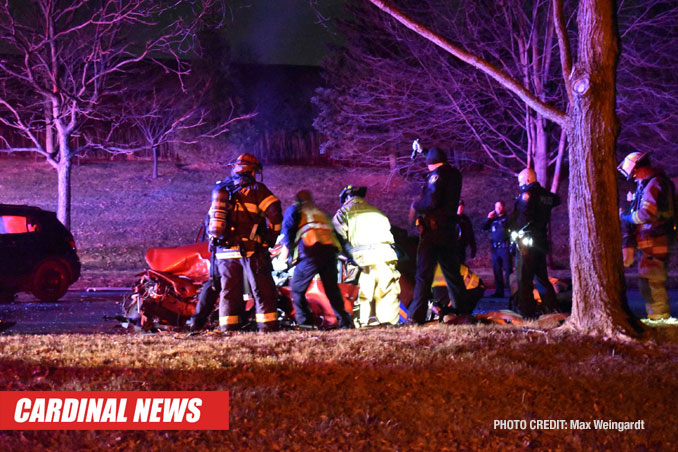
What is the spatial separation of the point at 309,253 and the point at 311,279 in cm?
28

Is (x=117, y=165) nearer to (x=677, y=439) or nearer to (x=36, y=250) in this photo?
(x=36, y=250)

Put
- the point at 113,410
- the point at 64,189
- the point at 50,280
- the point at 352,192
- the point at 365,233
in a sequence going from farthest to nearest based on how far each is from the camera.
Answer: the point at 64,189
the point at 50,280
the point at 352,192
the point at 365,233
the point at 113,410

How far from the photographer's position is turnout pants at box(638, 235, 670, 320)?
7094 mm

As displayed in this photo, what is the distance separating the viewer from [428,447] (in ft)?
12.5

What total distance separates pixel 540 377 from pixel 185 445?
98.2 inches

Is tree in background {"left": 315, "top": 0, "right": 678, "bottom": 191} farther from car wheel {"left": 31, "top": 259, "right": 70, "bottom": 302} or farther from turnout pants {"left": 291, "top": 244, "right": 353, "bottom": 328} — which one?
car wheel {"left": 31, "top": 259, "right": 70, "bottom": 302}

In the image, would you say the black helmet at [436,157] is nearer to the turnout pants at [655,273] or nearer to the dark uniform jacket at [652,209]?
the dark uniform jacket at [652,209]

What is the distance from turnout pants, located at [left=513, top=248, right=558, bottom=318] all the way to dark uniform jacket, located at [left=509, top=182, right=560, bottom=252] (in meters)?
0.15

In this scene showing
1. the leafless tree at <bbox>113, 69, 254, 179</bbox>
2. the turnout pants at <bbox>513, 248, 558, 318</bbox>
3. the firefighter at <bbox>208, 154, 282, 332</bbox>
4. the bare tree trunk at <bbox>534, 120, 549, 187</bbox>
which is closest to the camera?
the firefighter at <bbox>208, 154, 282, 332</bbox>

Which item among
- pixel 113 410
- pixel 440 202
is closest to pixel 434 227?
pixel 440 202

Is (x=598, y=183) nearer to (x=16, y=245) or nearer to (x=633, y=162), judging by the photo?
(x=633, y=162)

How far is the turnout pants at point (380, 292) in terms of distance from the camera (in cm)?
727

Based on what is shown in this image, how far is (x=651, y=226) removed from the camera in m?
7.09

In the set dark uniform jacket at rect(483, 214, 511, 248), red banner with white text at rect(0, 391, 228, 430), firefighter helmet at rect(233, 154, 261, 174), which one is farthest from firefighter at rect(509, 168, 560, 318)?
red banner with white text at rect(0, 391, 228, 430)
